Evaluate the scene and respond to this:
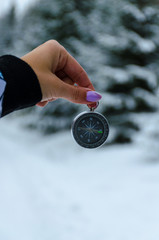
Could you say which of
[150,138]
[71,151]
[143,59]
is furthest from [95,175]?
[143,59]

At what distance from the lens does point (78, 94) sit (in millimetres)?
2510

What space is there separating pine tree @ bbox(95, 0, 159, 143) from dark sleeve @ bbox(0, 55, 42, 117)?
914cm

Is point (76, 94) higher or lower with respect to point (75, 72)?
lower

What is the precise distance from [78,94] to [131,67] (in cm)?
935

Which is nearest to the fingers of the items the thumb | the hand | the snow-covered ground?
the hand

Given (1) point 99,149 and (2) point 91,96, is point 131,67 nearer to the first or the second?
(1) point 99,149

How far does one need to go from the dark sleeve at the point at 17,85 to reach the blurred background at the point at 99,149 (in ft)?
10.4

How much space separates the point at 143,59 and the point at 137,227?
24.3 feet

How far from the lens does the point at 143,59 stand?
11.7 metres

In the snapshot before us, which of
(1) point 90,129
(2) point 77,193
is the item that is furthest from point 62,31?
(1) point 90,129

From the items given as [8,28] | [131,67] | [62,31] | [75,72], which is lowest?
[75,72]

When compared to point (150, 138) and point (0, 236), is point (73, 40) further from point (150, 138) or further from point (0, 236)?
point (0, 236)

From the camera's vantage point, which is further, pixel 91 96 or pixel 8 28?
pixel 8 28

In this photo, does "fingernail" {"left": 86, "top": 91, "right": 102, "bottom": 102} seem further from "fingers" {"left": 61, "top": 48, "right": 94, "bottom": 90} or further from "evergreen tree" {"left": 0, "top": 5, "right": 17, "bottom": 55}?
"evergreen tree" {"left": 0, "top": 5, "right": 17, "bottom": 55}
